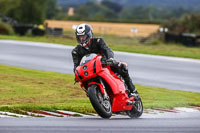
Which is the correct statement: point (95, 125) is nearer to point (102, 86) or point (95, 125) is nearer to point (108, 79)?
point (102, 86)

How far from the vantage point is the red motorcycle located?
859cm

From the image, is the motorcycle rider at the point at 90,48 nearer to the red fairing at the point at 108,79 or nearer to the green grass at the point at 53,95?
the red fairing at the point at 108,79

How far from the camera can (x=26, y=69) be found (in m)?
19.2

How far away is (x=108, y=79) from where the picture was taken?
884 centimetres

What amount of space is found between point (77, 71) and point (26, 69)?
35.2ft

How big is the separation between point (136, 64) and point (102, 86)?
517 inches

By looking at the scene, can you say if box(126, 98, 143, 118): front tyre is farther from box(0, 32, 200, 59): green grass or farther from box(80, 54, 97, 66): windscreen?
box(0, 32, 200, 59): green grass

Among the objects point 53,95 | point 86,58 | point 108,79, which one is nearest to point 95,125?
point 108,79

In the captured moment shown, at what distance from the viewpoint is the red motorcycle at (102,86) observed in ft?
28.2

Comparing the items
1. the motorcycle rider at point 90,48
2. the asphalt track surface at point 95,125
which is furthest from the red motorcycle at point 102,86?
the asphalt track surface at point 95,125
